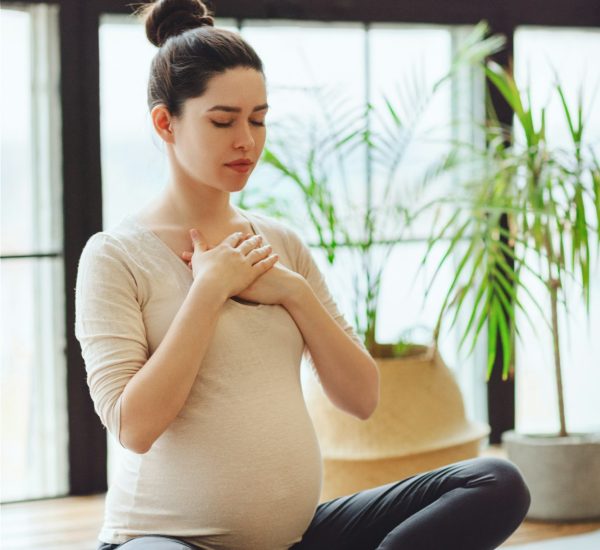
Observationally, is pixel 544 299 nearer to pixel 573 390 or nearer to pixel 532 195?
pixel 573 390

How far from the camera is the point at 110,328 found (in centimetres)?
163

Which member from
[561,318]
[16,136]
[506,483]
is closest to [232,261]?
[506,483]

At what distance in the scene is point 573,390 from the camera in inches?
162

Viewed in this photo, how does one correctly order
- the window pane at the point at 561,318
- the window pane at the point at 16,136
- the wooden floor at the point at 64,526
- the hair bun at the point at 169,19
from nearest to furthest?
the hair bun at the point at 169,19
the wooden floor at the point at 64,526
the window pane at the point at 16,136
the window pane at the point at 561,318

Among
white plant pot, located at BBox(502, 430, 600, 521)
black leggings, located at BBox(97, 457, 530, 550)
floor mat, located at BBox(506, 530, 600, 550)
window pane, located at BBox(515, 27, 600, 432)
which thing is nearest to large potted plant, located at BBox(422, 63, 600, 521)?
white plant pot, located at BBox(502, 430, 600, 521)

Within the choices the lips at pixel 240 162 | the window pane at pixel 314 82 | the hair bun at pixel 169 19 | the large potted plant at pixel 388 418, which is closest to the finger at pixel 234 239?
the lips at pixel 240 162

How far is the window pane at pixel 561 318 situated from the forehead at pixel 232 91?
2.39 m

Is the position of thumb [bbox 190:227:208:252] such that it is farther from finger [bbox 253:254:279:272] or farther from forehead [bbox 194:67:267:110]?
forehead [bbox 194:67:267:110]

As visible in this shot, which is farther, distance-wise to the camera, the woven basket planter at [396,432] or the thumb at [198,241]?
the woven basket planter at [396,432]

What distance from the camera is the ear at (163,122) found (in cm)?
177

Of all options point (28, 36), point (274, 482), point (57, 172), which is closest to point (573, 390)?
point (57, 172)

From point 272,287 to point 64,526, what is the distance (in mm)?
1736

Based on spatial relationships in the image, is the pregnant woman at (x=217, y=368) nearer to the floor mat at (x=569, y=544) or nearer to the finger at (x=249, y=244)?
the finger at (x=249, y=244)

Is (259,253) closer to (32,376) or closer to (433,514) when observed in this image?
(433,514)
